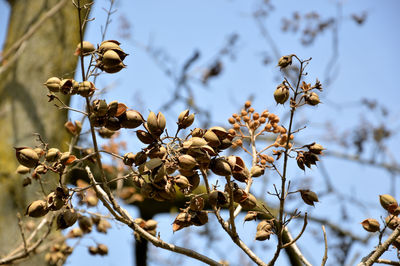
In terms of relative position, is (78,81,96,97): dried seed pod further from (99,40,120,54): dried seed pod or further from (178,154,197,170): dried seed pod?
(178,154,197,170): dried seed pod

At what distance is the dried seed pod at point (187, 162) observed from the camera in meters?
1.05

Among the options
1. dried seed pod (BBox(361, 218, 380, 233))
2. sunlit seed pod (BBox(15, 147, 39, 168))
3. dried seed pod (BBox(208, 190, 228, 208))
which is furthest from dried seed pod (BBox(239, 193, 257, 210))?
sunlit seed pod (BBox(15, 147, 39, 168))

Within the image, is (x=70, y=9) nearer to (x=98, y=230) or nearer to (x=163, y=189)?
(x=98, y=230)

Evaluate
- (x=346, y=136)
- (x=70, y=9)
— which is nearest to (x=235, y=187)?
(x=70, y=9)

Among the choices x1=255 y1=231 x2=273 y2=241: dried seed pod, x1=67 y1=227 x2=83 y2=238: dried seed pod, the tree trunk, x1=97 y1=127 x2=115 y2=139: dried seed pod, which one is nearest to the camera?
x1=255 y1=231 x2=273 y2=241: dried seed pod

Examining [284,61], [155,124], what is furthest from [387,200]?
[155,124]

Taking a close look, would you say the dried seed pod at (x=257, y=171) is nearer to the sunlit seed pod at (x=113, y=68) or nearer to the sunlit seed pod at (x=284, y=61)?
the sunlit seed pod at (x=284, y=61)

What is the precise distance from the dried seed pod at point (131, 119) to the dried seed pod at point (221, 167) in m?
0.24

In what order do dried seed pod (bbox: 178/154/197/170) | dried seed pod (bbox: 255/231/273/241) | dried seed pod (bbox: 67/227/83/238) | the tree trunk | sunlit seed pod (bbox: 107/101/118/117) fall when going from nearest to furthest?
dried seed pod (bbox: 178/154/197/170)
sunlit seed pod (bbox: 107/101/118/117)
dried seed pod (bbox: 255/231/273/241)
dried seed pod (bbox: 67/227/83/238)
the tree trunk

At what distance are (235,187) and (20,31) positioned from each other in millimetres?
2680

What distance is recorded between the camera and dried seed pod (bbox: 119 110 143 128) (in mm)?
1170

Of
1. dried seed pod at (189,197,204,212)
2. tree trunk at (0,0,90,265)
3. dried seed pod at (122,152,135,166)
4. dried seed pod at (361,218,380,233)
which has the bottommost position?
dried seed pod at (189,197,204,212)

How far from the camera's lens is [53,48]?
318 cm

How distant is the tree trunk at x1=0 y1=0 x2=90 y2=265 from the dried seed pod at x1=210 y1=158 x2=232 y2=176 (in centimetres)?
184
